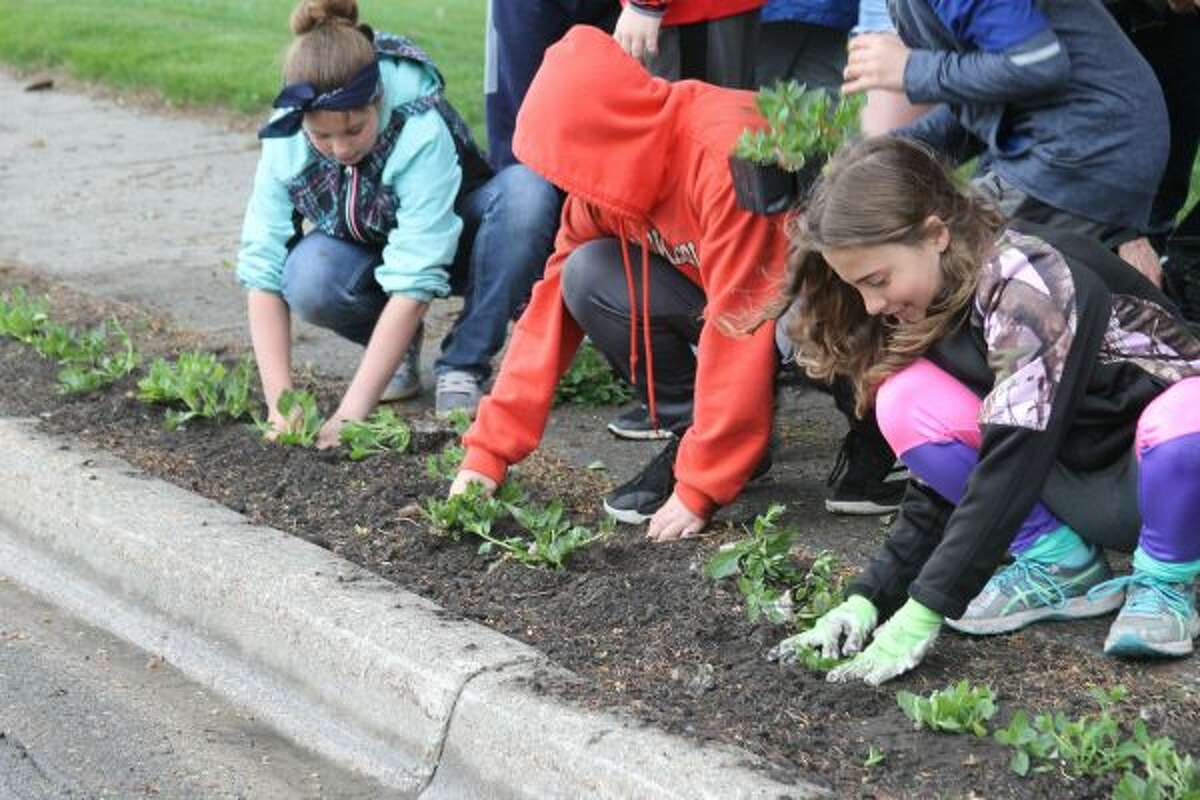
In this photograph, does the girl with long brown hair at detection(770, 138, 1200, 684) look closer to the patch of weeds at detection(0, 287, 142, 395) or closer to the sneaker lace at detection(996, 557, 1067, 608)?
the sneaker lace at detection(996, 557, 1067, 608)

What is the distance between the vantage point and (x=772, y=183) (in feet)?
12.2

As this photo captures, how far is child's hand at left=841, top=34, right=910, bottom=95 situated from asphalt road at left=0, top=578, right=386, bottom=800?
5.78 ft

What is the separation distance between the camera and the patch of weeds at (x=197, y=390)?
4.82 m

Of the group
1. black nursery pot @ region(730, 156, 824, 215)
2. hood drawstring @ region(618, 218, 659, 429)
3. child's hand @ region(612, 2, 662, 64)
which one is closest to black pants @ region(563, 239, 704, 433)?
hood drawstring @ region(618, 218, 659, 429)

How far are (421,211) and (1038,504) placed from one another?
2011 millimetres

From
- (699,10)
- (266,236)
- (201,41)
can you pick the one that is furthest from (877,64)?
(201,41)

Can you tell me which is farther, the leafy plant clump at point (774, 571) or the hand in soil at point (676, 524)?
the hand in soil at point (676, 524)

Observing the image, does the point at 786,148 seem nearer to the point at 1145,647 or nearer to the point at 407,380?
the point at 1145,647

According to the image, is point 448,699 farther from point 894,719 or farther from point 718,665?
point 894,719

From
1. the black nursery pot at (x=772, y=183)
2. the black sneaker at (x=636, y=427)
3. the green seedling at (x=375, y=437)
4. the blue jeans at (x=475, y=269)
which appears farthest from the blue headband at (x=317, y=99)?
the black nursery pot at (x=772, y=183)

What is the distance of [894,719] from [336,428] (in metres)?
1.98

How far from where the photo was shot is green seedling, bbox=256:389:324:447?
4.62m

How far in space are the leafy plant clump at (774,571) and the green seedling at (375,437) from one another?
1.11m

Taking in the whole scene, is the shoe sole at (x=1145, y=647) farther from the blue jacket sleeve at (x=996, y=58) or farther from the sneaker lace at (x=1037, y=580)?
the blue jacket sleeve at (x=996, y=58)
